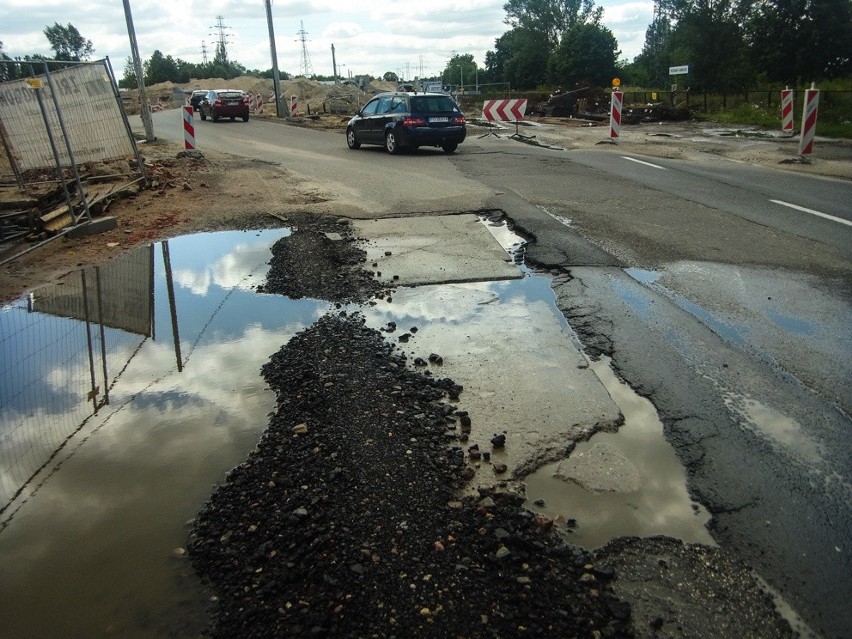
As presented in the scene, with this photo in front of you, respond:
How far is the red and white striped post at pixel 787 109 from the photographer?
21616mm

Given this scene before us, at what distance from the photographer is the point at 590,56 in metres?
61.8

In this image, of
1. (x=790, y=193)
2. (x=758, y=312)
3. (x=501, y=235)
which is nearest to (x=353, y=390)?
(x=758, y=312)

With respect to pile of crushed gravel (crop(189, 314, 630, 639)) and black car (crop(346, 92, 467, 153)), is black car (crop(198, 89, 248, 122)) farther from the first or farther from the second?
pile of crushed gravel (crop(189, 314, 630, 639))

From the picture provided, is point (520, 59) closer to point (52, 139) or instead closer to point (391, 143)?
point (391, 143)

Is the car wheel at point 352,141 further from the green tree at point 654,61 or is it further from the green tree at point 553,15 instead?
the green tree at point 553,15

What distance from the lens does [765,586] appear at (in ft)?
8.77

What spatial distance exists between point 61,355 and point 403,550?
3.96 meters

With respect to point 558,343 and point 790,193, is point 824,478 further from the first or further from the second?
point 790,193

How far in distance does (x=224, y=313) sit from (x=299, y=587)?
413 centimetres

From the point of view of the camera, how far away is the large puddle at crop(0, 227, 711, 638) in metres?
2.92

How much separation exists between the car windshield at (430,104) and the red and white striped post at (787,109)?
435 inches

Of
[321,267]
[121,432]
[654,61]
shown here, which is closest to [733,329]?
[321,267]

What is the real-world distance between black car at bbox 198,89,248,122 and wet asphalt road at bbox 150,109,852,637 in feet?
89.5

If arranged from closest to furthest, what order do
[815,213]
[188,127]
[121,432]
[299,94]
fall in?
[121,432]
[815,213]
[188,127]
[299,94]
